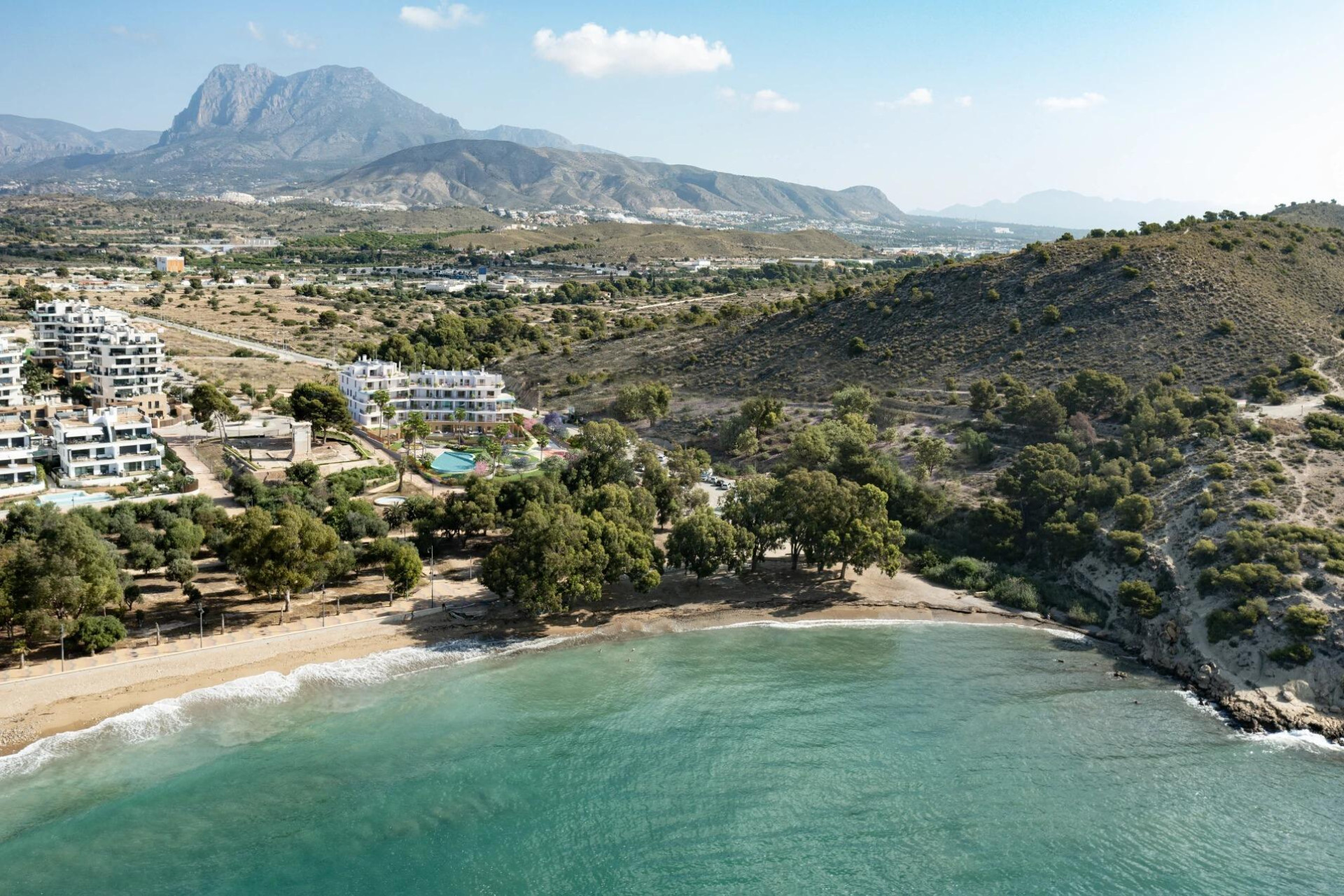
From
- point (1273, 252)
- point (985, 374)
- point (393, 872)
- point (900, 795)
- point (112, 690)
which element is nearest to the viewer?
point (393, 872)

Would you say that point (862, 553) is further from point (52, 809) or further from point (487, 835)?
point (52, 809)

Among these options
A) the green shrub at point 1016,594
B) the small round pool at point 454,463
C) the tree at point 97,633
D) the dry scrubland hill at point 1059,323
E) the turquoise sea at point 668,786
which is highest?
the dry scrubland hill at point 1059,323

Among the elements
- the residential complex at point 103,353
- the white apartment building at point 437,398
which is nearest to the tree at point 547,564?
the white apartment building at point 437,398

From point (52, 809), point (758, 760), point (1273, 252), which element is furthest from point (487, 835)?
point (1273, 252)

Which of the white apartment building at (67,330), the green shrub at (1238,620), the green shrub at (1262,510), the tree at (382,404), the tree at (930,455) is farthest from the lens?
the white apartment building at (67,330)

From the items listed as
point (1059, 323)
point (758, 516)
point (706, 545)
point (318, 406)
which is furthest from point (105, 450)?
point (1059, 323)

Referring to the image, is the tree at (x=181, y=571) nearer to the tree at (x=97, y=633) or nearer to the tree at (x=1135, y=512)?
the tree at (x=97, y=633)
